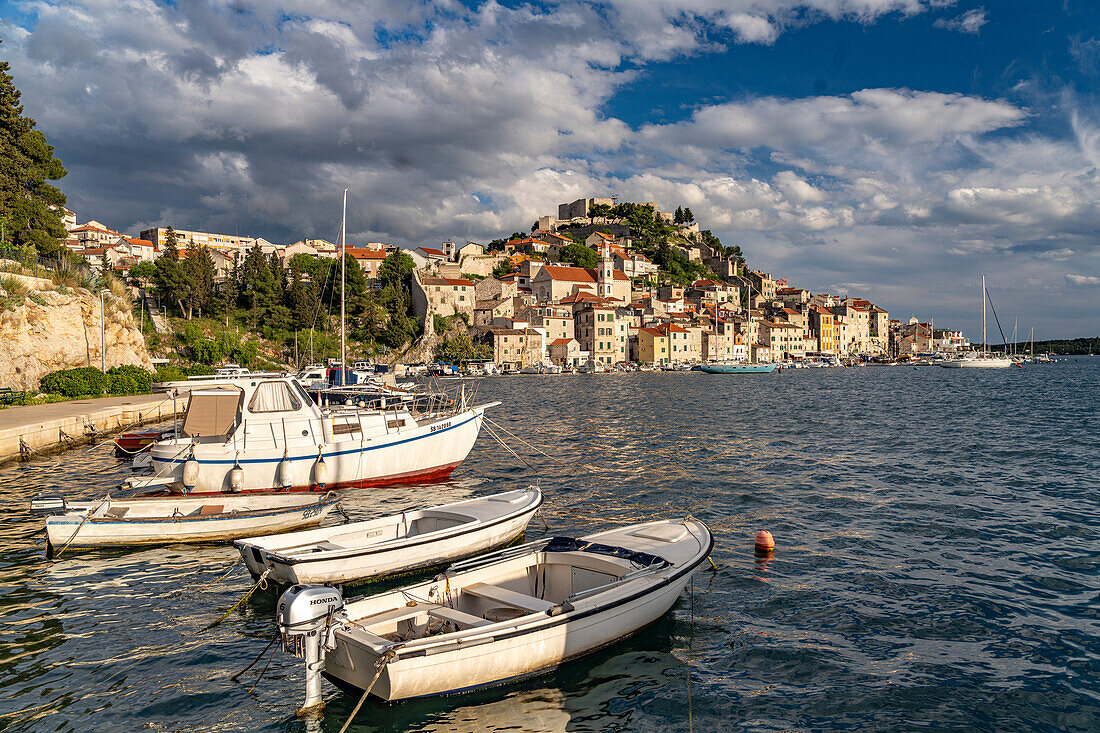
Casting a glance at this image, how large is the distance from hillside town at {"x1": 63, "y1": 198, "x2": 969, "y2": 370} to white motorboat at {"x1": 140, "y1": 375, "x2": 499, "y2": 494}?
71036 mm

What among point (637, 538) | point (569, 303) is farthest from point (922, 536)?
point (569, 303)

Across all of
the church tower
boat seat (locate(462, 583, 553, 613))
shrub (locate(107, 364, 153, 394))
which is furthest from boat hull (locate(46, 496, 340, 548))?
the church tower

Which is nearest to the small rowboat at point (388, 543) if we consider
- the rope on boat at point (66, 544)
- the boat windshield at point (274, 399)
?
the rope on boat at point (66, 544)

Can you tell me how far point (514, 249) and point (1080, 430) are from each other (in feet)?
369

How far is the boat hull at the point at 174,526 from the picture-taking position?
1040 cm

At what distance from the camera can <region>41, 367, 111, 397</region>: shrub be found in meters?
26.9

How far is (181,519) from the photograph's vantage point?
430 inches

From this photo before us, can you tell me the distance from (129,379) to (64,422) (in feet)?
40.4

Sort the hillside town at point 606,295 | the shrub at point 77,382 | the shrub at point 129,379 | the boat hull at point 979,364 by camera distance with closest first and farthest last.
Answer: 1. the shrub at point 77,382
2. the shrub at point 129,379
3. the hillside town at point 606,295
4. the boat hull at point 979,364

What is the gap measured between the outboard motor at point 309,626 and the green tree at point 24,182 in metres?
37.6

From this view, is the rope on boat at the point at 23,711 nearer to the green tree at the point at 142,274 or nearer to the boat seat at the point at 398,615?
the boat seat at the point at 398,615

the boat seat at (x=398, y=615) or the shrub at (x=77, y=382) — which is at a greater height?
the shrub at (x=77, y=382)

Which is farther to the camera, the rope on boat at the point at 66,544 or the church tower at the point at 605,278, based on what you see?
the church tower at the point at 605,278

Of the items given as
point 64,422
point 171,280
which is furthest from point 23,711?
point 171,280
